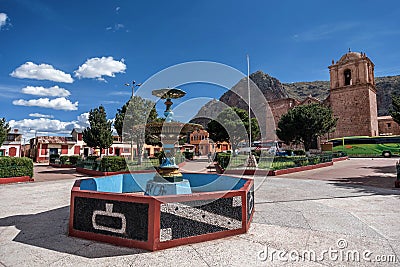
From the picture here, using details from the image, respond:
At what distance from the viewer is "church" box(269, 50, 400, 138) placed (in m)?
47.2

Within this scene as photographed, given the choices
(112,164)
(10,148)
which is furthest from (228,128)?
(10,148)

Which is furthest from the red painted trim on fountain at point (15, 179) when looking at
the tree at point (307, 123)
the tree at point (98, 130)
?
the tree at point (307, 123)

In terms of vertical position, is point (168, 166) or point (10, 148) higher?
point (10, 148)

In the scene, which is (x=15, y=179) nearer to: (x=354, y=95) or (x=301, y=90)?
(x=354, y=95)

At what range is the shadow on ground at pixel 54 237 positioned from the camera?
3.98 meters

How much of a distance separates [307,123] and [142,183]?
2703cm

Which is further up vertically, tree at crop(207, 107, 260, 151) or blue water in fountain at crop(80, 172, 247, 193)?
tree at crop(207, 107, 260, 151)

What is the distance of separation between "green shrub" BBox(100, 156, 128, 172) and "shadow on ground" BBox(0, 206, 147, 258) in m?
10.8

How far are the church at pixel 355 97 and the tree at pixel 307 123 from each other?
19519mm

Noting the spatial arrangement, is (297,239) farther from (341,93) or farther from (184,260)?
(341,93)

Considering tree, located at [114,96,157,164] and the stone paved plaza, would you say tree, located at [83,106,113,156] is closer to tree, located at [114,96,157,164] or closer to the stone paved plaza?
tree, located at [114,96,157,164]

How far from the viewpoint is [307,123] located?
30.7 metres

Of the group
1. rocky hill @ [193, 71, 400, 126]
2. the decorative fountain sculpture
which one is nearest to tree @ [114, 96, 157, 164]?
the decorative fountain sculpture

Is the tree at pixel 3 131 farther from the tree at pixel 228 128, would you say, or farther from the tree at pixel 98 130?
the tree at pixel 228 128
